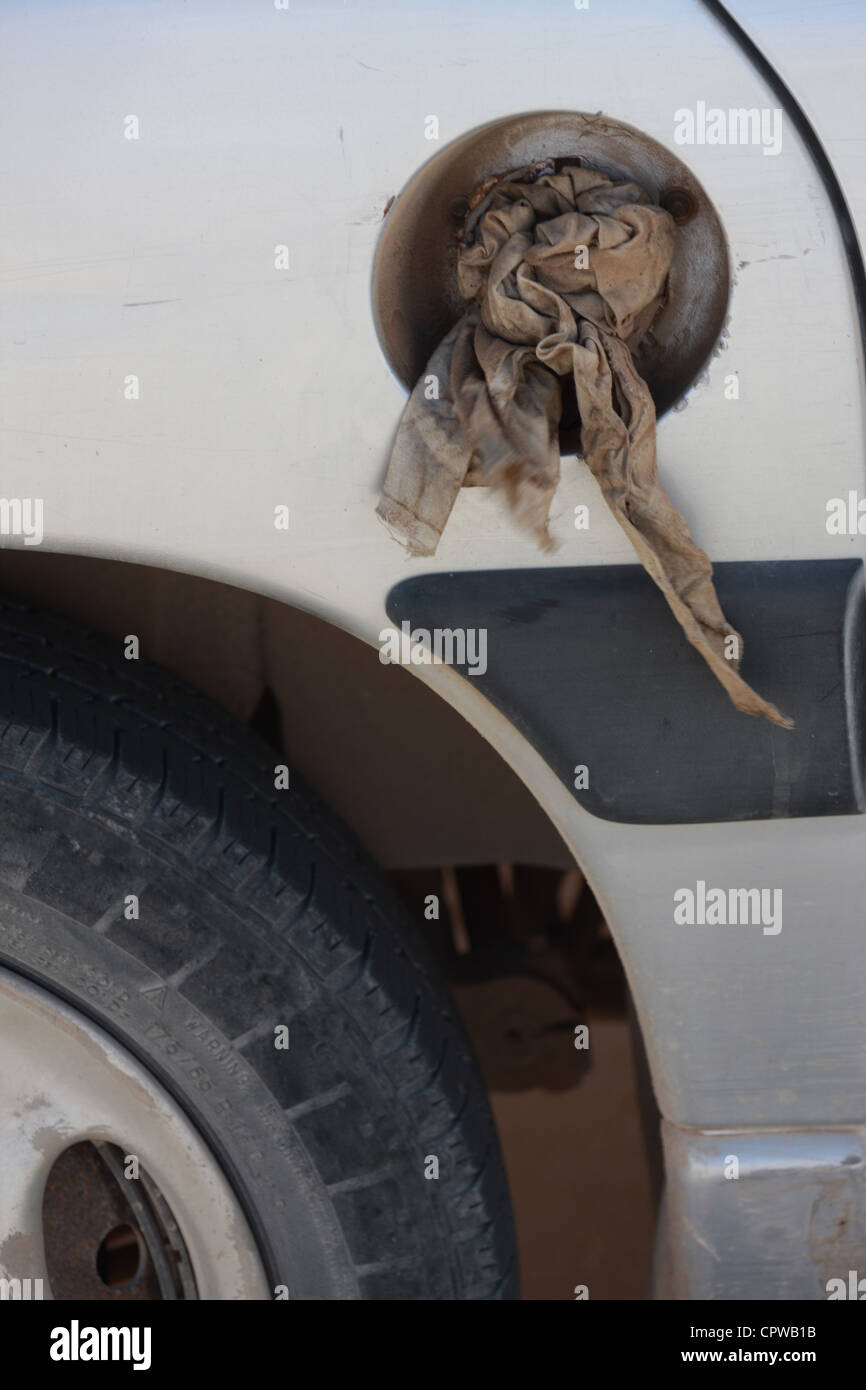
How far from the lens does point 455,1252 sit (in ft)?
4.37

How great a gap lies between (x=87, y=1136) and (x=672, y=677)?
811 mm

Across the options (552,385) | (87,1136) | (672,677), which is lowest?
(87,1136)

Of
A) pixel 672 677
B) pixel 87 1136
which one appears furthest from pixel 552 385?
pixel 87 1136

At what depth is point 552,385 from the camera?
1.04 meters

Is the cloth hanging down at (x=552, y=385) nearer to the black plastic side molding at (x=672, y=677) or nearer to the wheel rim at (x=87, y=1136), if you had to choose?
the black plastic side molding at (x=672, y=677)

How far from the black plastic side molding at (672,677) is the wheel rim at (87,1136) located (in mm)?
576

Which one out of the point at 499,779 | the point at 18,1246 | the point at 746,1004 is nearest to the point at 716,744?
the point at 746,1004

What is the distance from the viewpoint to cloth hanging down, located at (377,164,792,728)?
1.01 m

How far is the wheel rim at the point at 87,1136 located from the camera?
1.27 meters

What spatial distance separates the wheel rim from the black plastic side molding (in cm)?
58

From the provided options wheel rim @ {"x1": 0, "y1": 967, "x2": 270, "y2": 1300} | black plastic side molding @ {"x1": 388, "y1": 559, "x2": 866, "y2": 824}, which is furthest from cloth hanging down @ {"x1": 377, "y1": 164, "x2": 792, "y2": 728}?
wheel rim @ {"x1": 0, "y1": 967, "x2": 270, "y2": 1300}

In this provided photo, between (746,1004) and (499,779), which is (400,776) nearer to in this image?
(499,779)

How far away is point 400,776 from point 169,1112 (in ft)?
1.93

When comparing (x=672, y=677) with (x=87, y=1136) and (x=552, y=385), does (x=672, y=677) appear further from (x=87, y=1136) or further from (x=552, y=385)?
(x=87, y=1136)
